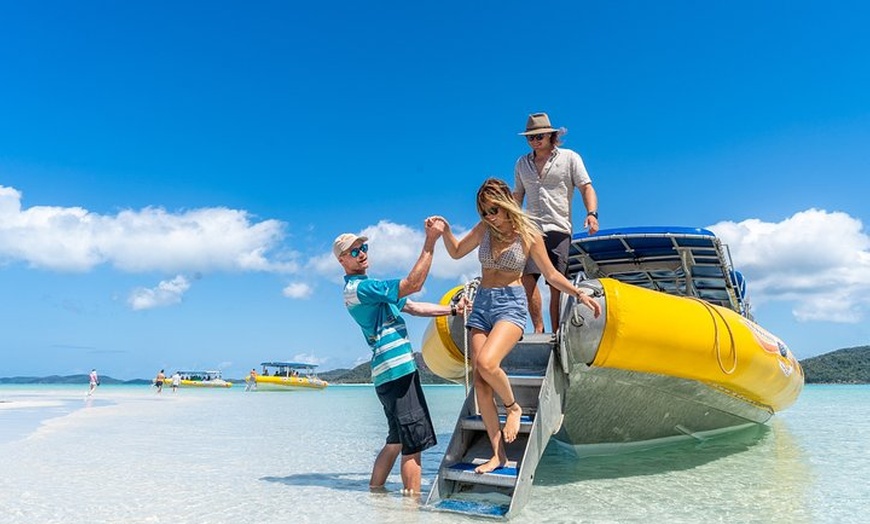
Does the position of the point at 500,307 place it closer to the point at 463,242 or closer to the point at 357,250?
the point at 463,242

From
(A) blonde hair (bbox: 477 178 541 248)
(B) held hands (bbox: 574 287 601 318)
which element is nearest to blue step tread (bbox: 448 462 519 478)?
(B) held hands (bbox: 574 287 601 318)

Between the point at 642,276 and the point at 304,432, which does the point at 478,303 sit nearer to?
the point at 642,276

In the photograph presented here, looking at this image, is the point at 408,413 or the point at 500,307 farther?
the point at 408,413

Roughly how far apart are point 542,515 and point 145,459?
4.99 metres

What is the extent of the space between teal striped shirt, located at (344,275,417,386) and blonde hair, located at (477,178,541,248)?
76 cm

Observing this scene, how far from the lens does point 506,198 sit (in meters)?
4.00

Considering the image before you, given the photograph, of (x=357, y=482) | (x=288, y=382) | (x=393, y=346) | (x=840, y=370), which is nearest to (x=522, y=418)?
(x=393, y=346)

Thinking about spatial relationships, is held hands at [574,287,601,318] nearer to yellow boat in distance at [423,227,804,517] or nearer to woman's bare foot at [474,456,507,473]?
yellow boat in distance at [423,227,804,517]

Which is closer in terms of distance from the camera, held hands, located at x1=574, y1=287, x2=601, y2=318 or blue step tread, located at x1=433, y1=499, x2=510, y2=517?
blue step tread, located at x1=433, y1=499, x2=510, y2=517

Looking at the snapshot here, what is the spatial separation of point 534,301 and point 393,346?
1.44 meters

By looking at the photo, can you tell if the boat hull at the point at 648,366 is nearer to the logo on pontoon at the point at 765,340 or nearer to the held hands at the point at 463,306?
the logo on pontoon at the point at 765,340

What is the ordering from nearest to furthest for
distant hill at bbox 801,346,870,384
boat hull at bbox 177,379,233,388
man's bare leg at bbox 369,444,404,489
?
man's bare leg at bbox 369,444,404,489 → boat hull at bbox 177,379,233,388 → distant hill at bbox 801,346,870,384

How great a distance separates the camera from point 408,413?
427 centimetres

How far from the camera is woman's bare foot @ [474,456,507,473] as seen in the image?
12.7 ft
